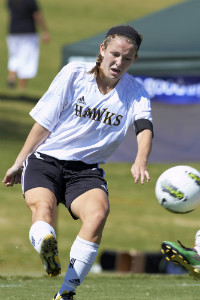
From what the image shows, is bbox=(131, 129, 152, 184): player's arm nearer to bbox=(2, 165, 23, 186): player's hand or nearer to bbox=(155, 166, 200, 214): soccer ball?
bbox=(155, 166, 200, 214): soccer ball

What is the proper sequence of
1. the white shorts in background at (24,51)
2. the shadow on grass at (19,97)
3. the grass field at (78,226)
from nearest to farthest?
the grass field at (78,226)
the white shorts in background at (24,51)
the shadow on grass at (19,97)

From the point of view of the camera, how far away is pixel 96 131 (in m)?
6.14

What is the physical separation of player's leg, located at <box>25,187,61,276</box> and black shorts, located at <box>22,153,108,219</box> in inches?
4.4

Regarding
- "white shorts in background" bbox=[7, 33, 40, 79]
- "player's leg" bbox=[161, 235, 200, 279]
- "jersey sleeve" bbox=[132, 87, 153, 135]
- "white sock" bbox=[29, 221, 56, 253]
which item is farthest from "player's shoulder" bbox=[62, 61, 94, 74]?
"white shorts in background" bbox=[7, 33, 40, 79]

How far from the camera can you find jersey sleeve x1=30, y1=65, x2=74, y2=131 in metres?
6.12

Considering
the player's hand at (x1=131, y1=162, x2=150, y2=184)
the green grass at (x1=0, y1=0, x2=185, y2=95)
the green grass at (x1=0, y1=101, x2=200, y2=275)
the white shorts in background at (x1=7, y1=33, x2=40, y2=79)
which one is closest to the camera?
the player's hand at (x1=131, y1=162, x2=150, y2=184)

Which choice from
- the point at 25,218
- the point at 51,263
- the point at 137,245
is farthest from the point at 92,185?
the point at 25,218

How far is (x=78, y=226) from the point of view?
14.6 meters

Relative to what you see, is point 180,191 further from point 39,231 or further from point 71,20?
point 71,20

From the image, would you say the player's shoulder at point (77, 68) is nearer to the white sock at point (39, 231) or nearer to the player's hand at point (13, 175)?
the player's hand at point (13, 175)

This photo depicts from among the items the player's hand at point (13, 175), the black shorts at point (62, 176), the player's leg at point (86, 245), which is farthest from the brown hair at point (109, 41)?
the player's leg at point (86, 245)

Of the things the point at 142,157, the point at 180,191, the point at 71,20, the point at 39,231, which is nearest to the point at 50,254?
the point at 39,231

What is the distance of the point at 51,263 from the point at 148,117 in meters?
1.34

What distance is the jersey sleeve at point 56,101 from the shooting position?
6121 mm
